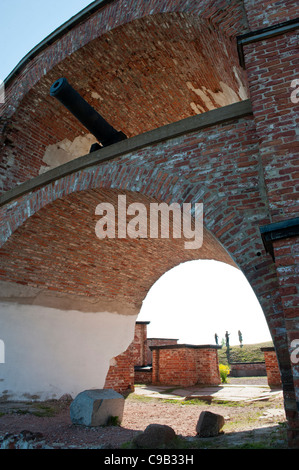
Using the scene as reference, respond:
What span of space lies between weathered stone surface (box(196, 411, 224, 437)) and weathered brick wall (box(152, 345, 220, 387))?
5896 millimetres

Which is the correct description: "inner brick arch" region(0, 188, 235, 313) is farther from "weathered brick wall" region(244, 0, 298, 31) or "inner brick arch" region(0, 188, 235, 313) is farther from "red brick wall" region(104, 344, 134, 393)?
"weathered brick wall" region(244, 0, 298, 31)

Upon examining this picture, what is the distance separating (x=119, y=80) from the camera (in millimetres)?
6812

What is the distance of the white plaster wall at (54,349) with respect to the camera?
590 centimetres

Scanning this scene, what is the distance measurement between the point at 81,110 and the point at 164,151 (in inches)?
77.8

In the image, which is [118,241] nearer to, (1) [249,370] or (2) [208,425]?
(2) [208,425]

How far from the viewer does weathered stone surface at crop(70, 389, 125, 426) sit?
455 cm

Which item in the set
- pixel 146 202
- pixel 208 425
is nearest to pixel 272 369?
pixel 208 425

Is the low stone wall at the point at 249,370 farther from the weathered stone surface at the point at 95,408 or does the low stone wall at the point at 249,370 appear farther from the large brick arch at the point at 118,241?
the weathered stone surface at the point at 95,408

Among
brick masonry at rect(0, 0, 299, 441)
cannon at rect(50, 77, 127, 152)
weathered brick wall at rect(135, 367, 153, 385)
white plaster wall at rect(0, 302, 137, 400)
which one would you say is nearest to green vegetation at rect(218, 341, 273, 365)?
weathered brick wall at rect(135, 367, 153, 385)

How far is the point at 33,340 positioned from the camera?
20.4 feet

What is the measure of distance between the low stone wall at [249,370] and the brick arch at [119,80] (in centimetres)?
1389

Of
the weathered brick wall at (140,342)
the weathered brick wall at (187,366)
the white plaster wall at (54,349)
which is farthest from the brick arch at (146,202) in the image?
the weathered brick wall at (140,342)

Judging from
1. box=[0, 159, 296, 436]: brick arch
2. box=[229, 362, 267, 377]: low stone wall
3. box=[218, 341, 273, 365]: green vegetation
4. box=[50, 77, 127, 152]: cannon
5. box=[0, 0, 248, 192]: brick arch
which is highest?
box=[0, 0, 248, 192]: brick arch
